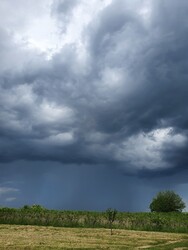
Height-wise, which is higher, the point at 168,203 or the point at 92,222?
the point at 168,203

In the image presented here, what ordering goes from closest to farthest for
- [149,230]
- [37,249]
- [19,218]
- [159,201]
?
1. [37,249]
2. [149,230]
3. [19,218]
4. [159,201]

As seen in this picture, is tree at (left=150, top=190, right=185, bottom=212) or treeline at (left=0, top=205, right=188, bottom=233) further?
tree at (left=150, top=190, right=185, bottom=212)

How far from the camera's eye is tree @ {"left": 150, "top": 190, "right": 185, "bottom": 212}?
152 m

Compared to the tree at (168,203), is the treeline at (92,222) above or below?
below

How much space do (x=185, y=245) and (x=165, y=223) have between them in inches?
1294

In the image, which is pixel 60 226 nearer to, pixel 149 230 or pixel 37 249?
pixel 149 230

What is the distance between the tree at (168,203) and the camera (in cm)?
15238

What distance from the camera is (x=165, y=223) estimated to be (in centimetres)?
7450

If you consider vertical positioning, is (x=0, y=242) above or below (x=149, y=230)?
below

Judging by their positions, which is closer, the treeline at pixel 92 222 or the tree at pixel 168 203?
the treeline at pixel 92 222

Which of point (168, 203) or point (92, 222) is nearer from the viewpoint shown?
point (92, 222)

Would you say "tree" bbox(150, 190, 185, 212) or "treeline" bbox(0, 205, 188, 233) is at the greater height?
"tree" bbox(150, 190, 185, 212)

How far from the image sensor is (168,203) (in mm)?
153500

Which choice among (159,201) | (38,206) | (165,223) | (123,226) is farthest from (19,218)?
(159,201)
